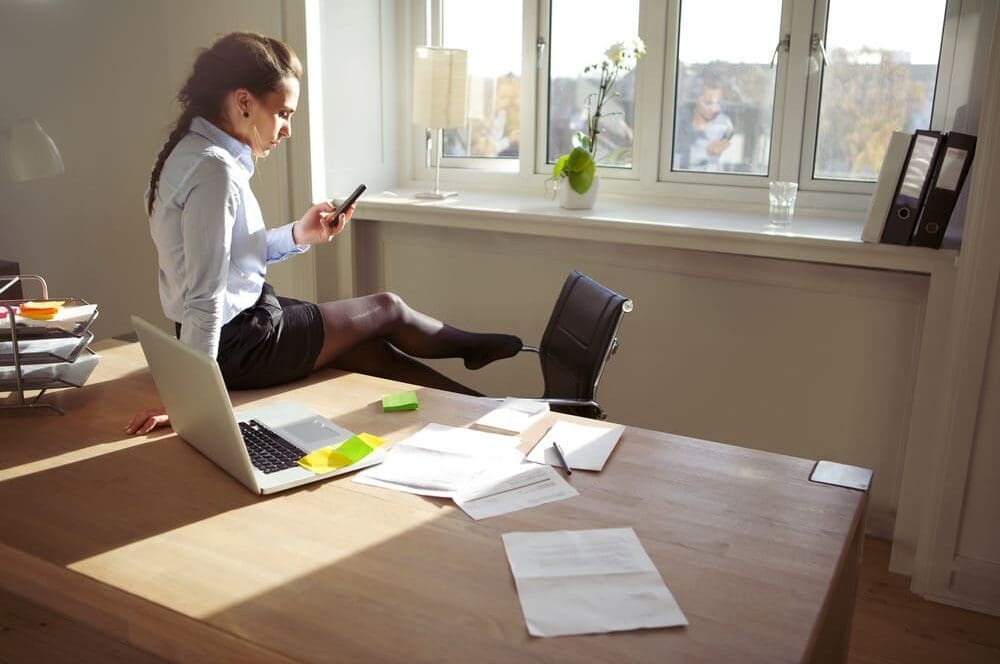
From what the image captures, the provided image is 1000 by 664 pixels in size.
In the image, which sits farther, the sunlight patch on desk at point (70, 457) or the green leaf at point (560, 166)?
the green leaf at point (560, 166)

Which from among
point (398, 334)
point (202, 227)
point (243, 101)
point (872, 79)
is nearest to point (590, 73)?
point (872, 79)

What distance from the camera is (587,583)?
4.40ft

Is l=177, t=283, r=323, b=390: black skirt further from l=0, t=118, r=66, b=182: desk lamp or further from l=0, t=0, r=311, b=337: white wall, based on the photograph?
l=0, t=118, r=66, b=182: desk lamp

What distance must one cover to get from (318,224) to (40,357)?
88cm

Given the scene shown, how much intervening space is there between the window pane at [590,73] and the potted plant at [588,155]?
89 millimetres

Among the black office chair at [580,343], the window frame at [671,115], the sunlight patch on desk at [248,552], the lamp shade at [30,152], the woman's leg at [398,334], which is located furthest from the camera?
the lamp shade at [30,152]

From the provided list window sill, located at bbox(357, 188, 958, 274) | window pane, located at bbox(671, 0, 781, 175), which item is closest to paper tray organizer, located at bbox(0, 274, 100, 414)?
window sill, located at bbox(357, 188, 958, 274)

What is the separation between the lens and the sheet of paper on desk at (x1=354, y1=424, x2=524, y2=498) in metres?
1.65

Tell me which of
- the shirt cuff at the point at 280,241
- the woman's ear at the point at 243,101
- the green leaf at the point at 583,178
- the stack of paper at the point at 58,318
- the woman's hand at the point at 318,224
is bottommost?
the stack of paper at the point at 58,318

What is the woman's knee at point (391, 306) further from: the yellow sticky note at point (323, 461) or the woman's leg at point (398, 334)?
the yellow sticky note at point (323, 461)

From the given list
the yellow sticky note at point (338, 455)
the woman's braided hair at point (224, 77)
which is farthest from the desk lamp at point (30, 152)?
the yellow sticky note at point (338, 455)

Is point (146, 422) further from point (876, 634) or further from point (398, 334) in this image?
point (876, 634)

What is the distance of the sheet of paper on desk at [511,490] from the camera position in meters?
1.58

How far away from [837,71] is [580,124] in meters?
0.93
